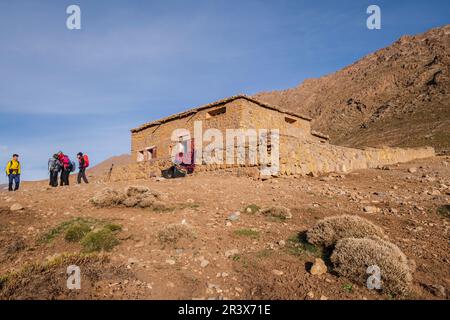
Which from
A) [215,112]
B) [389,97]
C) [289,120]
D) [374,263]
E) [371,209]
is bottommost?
[374,263]

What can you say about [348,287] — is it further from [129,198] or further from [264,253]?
[129,198]

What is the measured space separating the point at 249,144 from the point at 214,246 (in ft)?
22.6

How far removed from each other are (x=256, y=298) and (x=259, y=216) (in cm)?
314

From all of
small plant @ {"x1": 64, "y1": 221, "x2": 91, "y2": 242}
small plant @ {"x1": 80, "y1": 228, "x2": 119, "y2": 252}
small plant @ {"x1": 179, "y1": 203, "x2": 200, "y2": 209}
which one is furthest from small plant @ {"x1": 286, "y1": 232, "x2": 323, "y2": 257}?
small plant @ {"x1": 64, "y1": 221, "x2": 91, "y2": 242}

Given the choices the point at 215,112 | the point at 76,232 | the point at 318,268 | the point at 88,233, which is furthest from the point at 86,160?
the point at 318,268

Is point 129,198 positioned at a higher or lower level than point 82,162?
lower

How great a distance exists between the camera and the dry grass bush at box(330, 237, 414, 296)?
3.82m

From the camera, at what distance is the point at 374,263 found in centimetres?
411

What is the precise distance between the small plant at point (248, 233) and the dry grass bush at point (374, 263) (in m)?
1.54

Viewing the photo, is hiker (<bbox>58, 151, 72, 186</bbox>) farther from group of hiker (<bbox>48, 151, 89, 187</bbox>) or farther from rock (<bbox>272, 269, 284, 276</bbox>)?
rock (<bbox>272, 269, 284, 276</bbox>)

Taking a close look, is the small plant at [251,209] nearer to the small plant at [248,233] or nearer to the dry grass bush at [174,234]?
the small plant at [248,233]

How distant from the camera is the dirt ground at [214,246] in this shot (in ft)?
12.7

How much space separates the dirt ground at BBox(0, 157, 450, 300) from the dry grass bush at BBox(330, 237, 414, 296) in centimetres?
14
